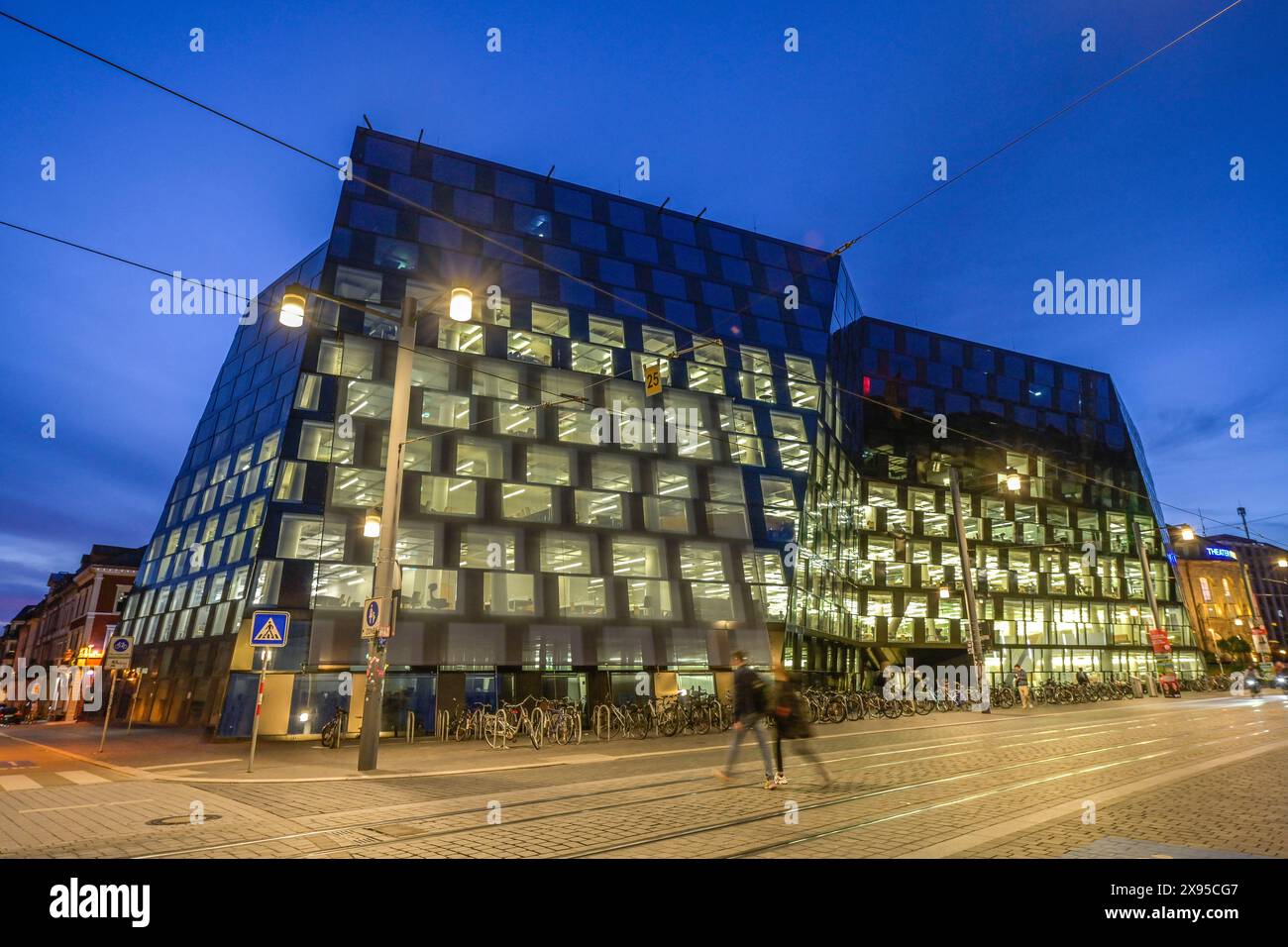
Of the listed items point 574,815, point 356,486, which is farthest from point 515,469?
point 574,815

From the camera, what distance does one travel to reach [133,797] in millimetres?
10172

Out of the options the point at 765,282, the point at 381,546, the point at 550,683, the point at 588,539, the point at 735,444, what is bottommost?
the point at 550,683

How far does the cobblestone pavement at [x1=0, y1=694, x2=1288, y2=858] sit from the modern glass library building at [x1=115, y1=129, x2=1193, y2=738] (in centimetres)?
805

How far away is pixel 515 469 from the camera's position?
2716 cm

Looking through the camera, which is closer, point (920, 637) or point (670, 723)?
point (670, 723)

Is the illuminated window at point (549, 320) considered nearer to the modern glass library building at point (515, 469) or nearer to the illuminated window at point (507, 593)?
the modern glass library building at point (515, 469)

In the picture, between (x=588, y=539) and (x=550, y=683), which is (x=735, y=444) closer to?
(x=588, y=539)

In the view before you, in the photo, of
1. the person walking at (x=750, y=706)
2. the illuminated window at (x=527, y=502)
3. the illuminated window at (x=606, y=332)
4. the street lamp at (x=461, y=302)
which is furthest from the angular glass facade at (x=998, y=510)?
the person walking at (x=750, y=706)

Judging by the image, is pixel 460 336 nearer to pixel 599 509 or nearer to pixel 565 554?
pixel 599 509

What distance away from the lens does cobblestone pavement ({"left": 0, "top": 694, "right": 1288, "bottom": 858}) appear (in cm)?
659

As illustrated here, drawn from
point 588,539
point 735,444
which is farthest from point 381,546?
point 735,444

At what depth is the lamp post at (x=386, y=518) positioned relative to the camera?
1303 centimetres
